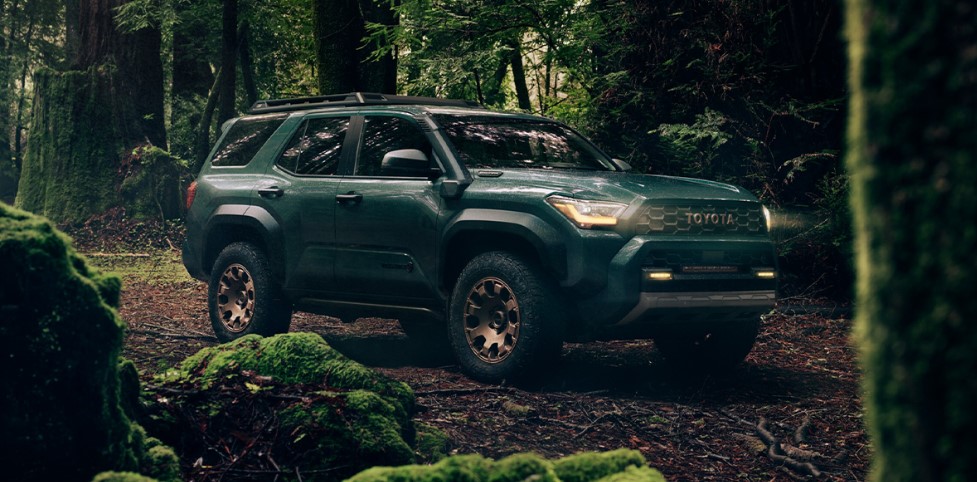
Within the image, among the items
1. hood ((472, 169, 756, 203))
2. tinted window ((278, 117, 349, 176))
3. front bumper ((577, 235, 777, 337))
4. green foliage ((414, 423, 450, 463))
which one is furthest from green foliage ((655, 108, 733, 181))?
green foliage ((414, 423, 450, 463))

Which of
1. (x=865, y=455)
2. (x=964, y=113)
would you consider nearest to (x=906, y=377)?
(x=964, y=113)

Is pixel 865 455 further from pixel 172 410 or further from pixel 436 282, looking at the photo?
pixel 172 410

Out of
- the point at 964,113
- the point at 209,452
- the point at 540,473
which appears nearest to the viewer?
the point at 964,113

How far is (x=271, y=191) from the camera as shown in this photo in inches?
A: 352

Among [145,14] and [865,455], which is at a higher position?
[145,14]

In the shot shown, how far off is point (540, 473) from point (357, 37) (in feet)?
38.1

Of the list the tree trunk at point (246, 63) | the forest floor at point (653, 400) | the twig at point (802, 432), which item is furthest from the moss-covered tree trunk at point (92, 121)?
the twig at point (802, 432)

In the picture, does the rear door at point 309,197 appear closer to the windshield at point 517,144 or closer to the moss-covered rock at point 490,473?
the windshield at point 517,144

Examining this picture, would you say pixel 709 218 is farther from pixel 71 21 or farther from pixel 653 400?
pixel 71 21

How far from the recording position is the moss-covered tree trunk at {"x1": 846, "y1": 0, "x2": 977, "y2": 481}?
1.59 m

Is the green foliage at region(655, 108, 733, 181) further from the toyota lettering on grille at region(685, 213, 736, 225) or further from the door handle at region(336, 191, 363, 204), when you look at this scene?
the door handle at region(336, 191, 363, 204)

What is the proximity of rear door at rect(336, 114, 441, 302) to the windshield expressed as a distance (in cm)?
Result: 29

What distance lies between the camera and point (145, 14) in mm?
19344

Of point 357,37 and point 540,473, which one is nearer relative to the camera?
point 540,473
